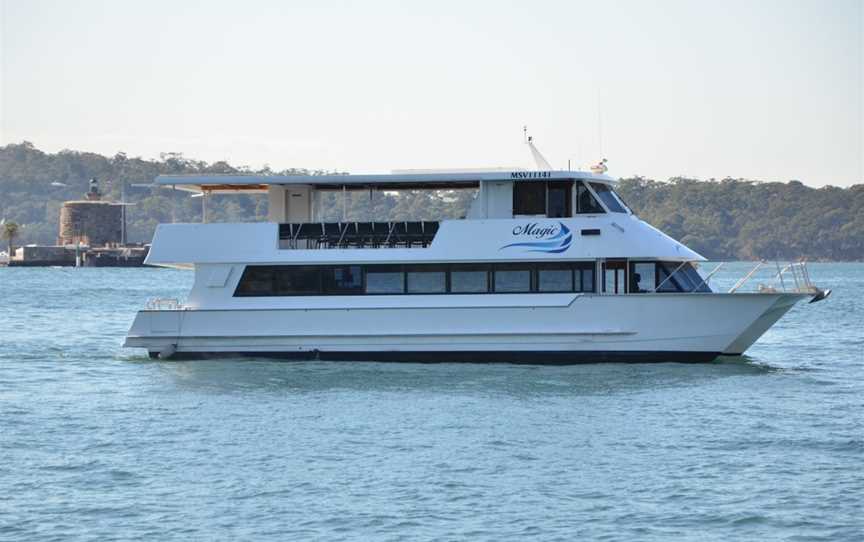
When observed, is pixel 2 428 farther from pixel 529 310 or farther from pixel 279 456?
pixel 529 310

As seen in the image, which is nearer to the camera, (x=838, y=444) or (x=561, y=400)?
(x=838, y=444)

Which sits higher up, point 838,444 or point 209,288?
point 209,288

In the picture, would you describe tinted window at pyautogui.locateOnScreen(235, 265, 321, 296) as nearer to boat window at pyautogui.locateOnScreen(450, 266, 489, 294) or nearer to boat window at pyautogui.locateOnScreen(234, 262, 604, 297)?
boat window at pyautogui.locateOnScreen(234, 262, 604, 297)

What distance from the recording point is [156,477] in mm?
17172

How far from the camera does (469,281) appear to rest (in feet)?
86.5

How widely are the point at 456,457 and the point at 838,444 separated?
17.6 feet

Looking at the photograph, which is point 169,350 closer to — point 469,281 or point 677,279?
point 469,281

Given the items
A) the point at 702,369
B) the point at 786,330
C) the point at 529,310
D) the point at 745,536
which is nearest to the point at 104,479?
the point at 745,536

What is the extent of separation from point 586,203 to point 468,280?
2690 mm

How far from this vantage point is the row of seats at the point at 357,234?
26922mm

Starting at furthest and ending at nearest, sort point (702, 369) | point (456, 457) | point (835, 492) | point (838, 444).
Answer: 1. point (702, 369)
2. point (838, 444)
3. point (456, 457)
4. point (835, 492)

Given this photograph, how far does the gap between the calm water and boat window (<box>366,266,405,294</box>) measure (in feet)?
5.25

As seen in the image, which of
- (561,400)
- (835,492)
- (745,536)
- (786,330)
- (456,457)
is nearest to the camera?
(745,536)

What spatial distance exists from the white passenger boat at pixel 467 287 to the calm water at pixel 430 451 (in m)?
0.58
